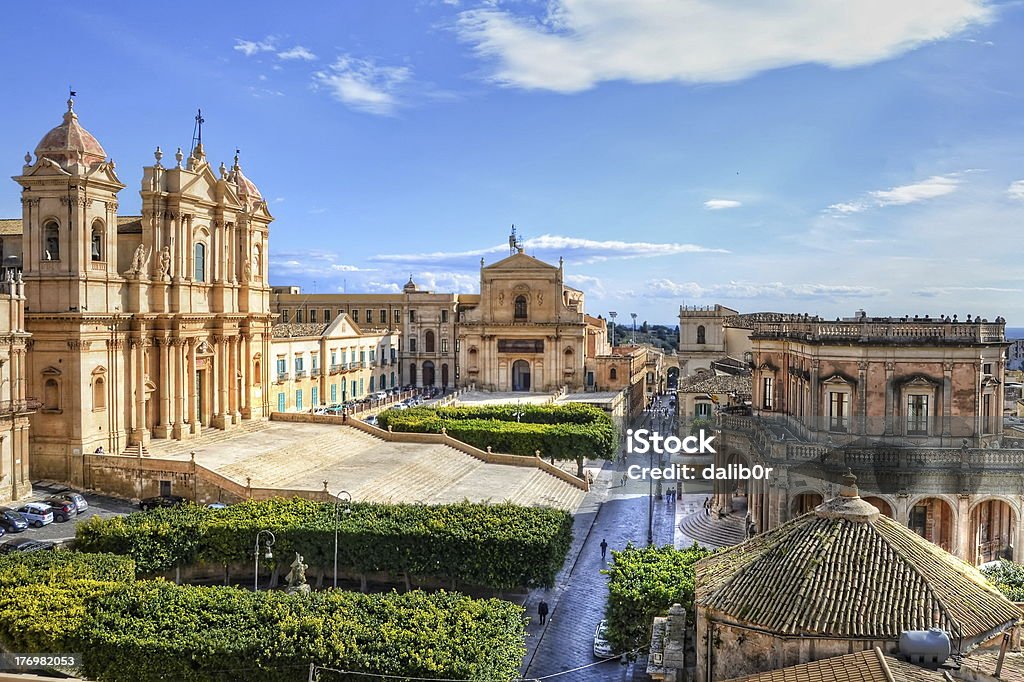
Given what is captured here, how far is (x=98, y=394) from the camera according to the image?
3866cm

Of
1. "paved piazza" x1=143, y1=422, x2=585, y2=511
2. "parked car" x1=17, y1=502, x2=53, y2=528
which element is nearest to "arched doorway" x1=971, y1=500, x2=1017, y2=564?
"paved piazza" x1=143, y1=422, x2=585, y2=511

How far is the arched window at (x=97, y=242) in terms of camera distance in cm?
3841

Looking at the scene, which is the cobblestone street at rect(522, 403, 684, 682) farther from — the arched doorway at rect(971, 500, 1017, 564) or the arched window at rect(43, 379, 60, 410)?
the arched window at rect(43, 379, 60, 410)

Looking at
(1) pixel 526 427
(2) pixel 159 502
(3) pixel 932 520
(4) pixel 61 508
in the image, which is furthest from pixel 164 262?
(3) pixel 932 520

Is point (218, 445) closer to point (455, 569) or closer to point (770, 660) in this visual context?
point (455, 569)

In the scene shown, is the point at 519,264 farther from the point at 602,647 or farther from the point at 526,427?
the point at 602,647

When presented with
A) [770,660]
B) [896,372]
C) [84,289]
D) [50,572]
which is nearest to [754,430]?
[896,372]

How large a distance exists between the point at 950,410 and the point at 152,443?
1391 inches

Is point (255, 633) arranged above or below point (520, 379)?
below

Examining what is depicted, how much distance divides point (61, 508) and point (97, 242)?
12422mm

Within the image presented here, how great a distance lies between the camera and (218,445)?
43.3 m

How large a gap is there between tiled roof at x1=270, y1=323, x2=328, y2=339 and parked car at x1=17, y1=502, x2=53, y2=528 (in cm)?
3071

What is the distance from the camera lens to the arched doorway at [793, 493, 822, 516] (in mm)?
31125

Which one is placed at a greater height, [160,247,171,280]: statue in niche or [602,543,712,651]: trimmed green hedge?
[160,247,171,280]: statue in niche
